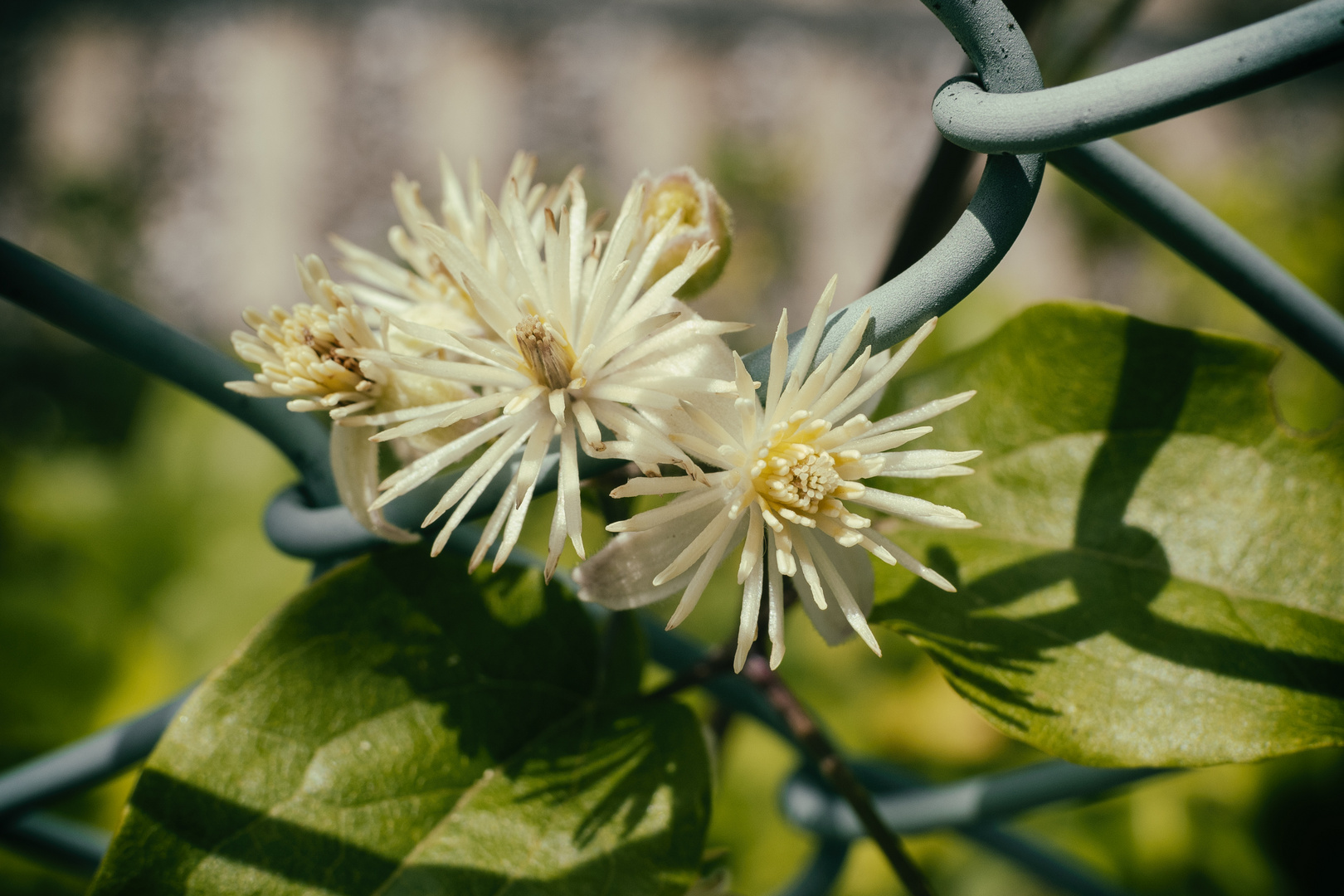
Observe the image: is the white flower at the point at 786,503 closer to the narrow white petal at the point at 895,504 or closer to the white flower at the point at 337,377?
the narrow white petal at the point at 895,504

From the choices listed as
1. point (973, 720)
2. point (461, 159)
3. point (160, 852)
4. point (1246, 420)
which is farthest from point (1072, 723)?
point (461, 159)

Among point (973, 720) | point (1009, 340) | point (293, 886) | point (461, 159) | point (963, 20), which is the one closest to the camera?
point (963, 20)

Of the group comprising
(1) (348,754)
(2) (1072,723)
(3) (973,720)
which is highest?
(2) (1072,723)

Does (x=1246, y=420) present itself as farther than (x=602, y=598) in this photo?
Yes

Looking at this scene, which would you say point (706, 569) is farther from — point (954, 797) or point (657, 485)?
point (954, 797)

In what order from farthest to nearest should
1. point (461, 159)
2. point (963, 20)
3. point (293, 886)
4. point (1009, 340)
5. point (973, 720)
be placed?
point (461, 159) < point (973, 720) < point (1009, 340) < point (293, 886) < point (963, 20)

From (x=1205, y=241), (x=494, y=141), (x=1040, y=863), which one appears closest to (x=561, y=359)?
(x=1205, y=241)

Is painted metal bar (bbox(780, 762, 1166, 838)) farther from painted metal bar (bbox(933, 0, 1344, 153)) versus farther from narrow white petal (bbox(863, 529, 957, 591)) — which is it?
painted metal bar (bbox(933, 0, 1344, 153))

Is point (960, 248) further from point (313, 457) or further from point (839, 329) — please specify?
point (313, 457)
